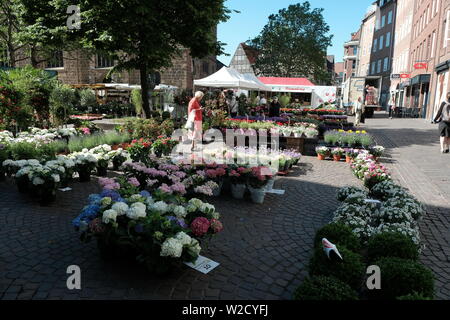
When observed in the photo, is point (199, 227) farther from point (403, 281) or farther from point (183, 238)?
point (403, 281)

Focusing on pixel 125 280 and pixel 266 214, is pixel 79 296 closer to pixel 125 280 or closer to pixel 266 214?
pixel 125 280

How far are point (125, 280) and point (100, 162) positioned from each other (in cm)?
444

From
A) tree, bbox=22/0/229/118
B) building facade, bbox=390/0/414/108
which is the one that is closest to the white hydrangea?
tree, bbox=22/0/229/118

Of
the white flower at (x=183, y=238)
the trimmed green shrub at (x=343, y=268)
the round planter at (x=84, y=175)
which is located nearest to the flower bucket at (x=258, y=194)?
the trimmed green shrub at (x=343, y=268)

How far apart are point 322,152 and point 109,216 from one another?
26.8 feet

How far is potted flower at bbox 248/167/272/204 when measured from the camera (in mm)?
6070

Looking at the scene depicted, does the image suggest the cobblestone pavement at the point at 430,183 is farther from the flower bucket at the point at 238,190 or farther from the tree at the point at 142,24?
the tree at the point at 142,24

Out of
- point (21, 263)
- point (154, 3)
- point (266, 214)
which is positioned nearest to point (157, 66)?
point (154, 3)

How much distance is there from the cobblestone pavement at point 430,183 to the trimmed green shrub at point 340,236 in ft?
2.94

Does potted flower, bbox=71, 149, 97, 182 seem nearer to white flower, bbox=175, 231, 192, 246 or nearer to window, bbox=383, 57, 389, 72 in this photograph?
white flower, bbox=175, 231, 192, 246

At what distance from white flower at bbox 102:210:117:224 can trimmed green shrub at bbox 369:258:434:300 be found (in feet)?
8.63
